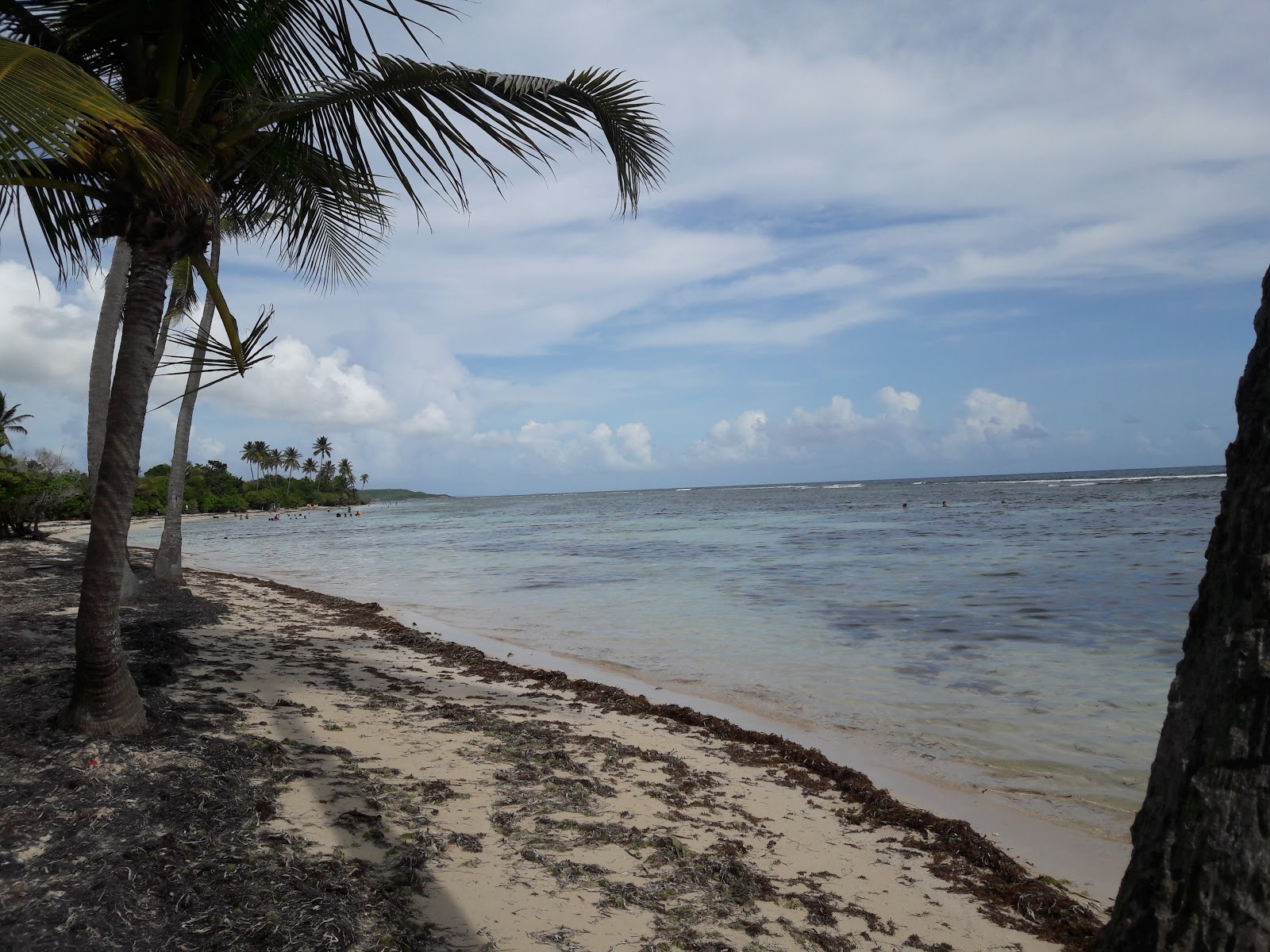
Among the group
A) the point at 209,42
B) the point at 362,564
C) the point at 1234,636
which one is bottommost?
the point at 362,564

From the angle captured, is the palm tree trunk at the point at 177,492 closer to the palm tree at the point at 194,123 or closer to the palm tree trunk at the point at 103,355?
the palm tree trunk at the point at 103,355

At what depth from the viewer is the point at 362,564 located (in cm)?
2345

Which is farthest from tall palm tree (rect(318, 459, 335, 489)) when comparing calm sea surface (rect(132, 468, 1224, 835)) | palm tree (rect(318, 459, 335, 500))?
calm sea surface (rect(132, 468, 1224, 835))

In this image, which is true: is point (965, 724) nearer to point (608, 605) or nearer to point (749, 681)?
point (749, 681)

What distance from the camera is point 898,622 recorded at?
11055 millimetres

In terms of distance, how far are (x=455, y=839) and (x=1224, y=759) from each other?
3.19 metres

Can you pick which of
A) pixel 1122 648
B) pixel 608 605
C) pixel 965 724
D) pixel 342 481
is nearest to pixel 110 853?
pixel 965 724

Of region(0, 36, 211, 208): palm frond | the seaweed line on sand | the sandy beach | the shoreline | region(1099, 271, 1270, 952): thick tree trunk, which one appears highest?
region(0, 36, 211, 208): palm frond

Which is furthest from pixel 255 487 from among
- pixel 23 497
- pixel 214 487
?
pixel 23 497

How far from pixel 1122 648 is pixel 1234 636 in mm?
8816

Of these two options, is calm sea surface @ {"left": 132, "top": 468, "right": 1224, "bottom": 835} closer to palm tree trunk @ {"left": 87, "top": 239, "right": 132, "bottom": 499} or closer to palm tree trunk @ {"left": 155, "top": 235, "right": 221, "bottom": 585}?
palm tree trunk @ {"left": 155, "top": 235, "right": 221, "bottom": 585}

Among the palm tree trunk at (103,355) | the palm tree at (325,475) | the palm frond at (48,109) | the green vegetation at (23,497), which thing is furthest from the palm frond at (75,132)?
the palm tree at (325,475)

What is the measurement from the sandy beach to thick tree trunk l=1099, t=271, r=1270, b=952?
5.82 ft

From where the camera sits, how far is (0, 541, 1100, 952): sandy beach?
113 inches
